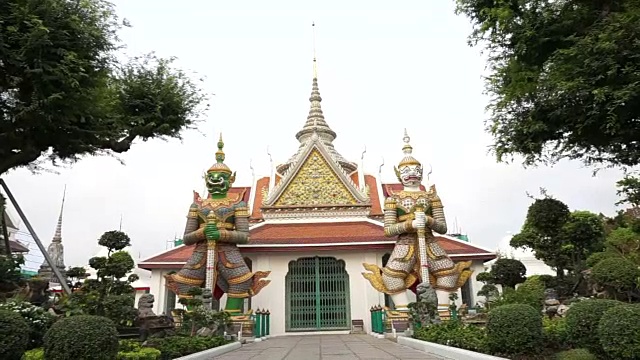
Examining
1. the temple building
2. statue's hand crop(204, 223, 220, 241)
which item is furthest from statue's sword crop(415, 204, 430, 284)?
statue's hand crop(204, 223, 220, 241)

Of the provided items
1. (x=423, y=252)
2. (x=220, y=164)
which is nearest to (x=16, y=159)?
(x=220, y=164)

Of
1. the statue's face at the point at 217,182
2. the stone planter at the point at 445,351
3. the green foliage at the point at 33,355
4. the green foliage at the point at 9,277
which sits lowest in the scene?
the stone planter at the point at 445,351

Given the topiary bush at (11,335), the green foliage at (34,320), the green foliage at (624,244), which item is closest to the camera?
the topiary bush at (11,335)

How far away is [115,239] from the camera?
45.7 ft

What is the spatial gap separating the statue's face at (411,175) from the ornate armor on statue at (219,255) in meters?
4.73

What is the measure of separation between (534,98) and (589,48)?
1542 mm

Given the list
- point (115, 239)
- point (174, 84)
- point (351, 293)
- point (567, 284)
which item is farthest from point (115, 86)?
point (567, 284)

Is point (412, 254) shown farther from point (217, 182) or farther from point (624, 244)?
point (624, 244)

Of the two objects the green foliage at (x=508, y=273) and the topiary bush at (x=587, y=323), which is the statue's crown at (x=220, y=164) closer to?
the green foliage at (x=508, y=273)

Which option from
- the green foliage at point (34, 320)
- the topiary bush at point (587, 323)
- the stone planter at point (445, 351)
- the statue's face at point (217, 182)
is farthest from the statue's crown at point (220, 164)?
the topiary bush at point (587, 323)

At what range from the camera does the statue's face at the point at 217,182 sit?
46.8 ft

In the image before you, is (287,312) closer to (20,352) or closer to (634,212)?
(20,352)

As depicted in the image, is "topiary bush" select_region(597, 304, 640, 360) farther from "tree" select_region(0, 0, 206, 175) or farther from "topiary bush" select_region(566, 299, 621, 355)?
"tree" select_region(0, 0, 206, 175)

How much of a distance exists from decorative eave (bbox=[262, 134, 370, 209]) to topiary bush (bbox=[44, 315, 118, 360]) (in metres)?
11.8
